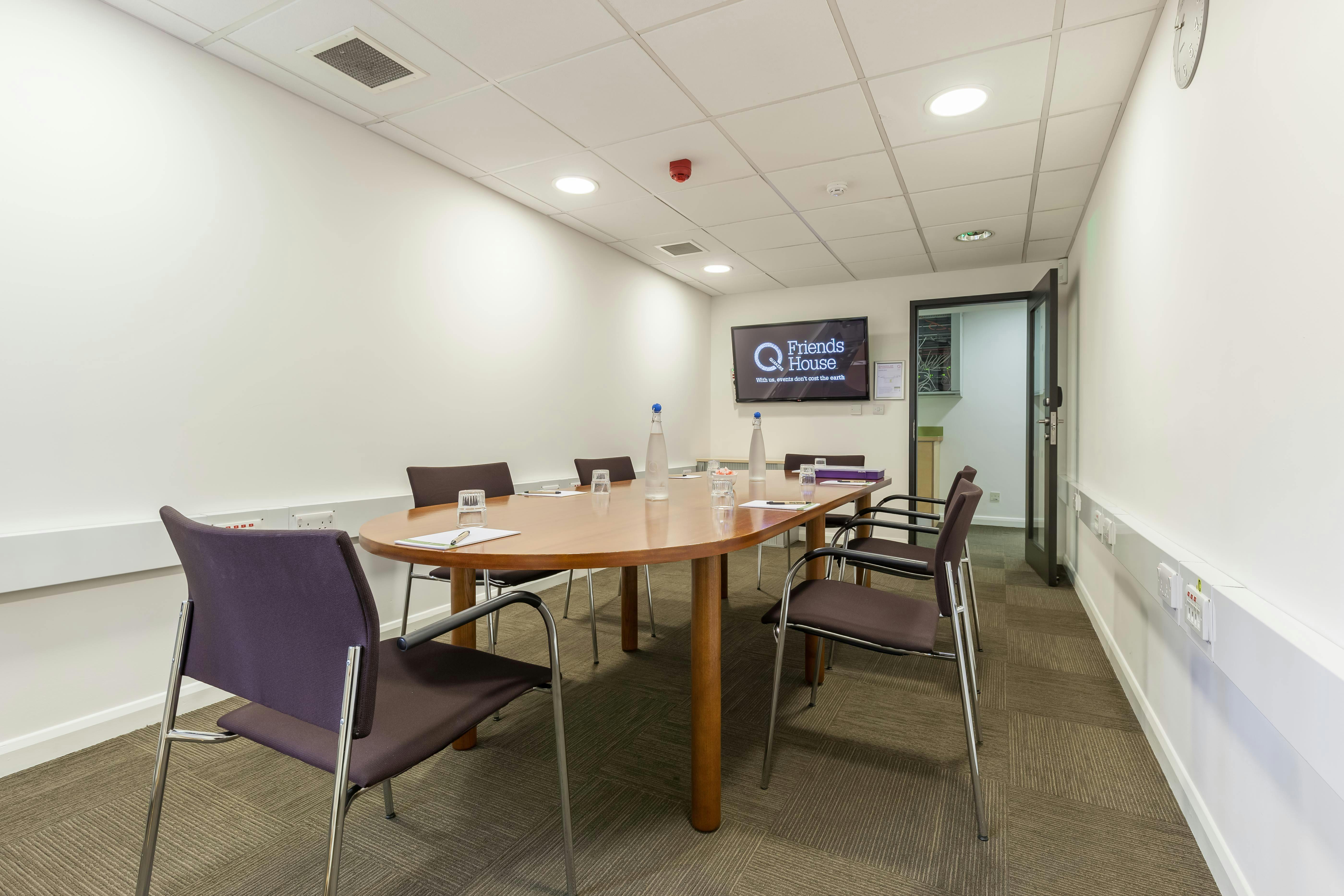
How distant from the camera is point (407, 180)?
3.25m

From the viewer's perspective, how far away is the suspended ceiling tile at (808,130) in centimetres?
275

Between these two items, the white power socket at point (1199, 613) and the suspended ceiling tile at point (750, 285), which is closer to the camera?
the white power socket at point (1199, 613)

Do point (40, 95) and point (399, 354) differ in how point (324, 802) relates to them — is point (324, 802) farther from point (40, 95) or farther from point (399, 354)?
point (40, 95)

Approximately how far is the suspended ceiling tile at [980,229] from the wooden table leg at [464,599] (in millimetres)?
3958

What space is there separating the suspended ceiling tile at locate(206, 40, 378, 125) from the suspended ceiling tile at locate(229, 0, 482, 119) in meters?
0.03

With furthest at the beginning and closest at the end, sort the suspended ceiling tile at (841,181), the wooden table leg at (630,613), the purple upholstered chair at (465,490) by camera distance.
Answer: the suspended ceiling tile at (841,181) → the wooden table leg at (630,613) → the purple upholstered chair at (465,490)

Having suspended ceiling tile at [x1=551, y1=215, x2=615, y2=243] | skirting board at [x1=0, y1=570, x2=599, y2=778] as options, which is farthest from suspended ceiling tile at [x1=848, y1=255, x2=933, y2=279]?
skirting board at [x1=0, y1=570, x2=599, y2=778]

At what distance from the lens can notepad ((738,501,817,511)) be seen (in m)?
2.10

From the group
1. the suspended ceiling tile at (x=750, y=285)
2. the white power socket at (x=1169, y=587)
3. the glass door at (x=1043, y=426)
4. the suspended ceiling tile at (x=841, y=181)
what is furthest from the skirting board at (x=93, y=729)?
the suspended ceiling tile at (x=750, y=285)

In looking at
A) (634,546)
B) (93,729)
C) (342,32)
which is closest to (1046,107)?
(634,546)

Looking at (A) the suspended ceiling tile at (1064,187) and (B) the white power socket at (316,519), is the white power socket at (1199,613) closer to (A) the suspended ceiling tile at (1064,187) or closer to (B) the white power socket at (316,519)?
(A) the suspended ceiling tile at (1064,187)

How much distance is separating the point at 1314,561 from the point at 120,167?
3.44 m

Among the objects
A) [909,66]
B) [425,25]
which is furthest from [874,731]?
[425,25]

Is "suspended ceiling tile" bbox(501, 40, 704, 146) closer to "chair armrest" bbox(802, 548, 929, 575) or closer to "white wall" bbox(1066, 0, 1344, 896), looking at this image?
"white wall" bbox(1066, 0, 1344, 896)
